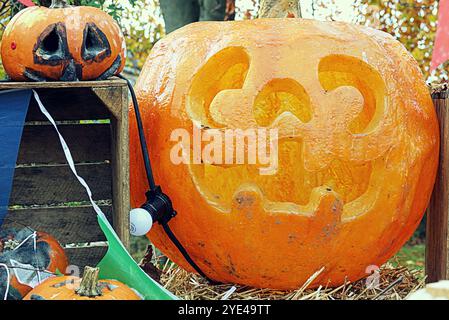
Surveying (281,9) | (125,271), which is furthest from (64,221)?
(281,9)

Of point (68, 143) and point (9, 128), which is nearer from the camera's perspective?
point (9, 128)

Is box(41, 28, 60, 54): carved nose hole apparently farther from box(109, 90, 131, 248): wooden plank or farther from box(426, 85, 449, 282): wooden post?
box(426, 85, 449, 282): wooden post

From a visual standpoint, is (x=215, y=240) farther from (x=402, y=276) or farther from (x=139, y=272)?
(x=402, y=276)

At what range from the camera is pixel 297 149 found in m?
1.84

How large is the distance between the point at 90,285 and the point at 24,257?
394 millimetres

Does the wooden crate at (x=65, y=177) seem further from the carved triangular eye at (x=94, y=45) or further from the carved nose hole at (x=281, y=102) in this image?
the carved nose hole at (x=281, y=102)

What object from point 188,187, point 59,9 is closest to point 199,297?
point 188,187

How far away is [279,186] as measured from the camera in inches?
71.7

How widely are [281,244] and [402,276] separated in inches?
21.2

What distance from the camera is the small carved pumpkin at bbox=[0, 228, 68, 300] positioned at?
170 centimetres

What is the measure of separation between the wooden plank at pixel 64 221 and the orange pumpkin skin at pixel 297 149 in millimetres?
447

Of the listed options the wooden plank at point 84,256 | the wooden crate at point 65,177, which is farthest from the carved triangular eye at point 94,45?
the wooden plank at point 84,256

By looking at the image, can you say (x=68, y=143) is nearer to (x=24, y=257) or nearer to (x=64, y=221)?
(x=64, y=221)

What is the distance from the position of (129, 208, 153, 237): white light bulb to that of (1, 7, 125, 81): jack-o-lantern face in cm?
39
